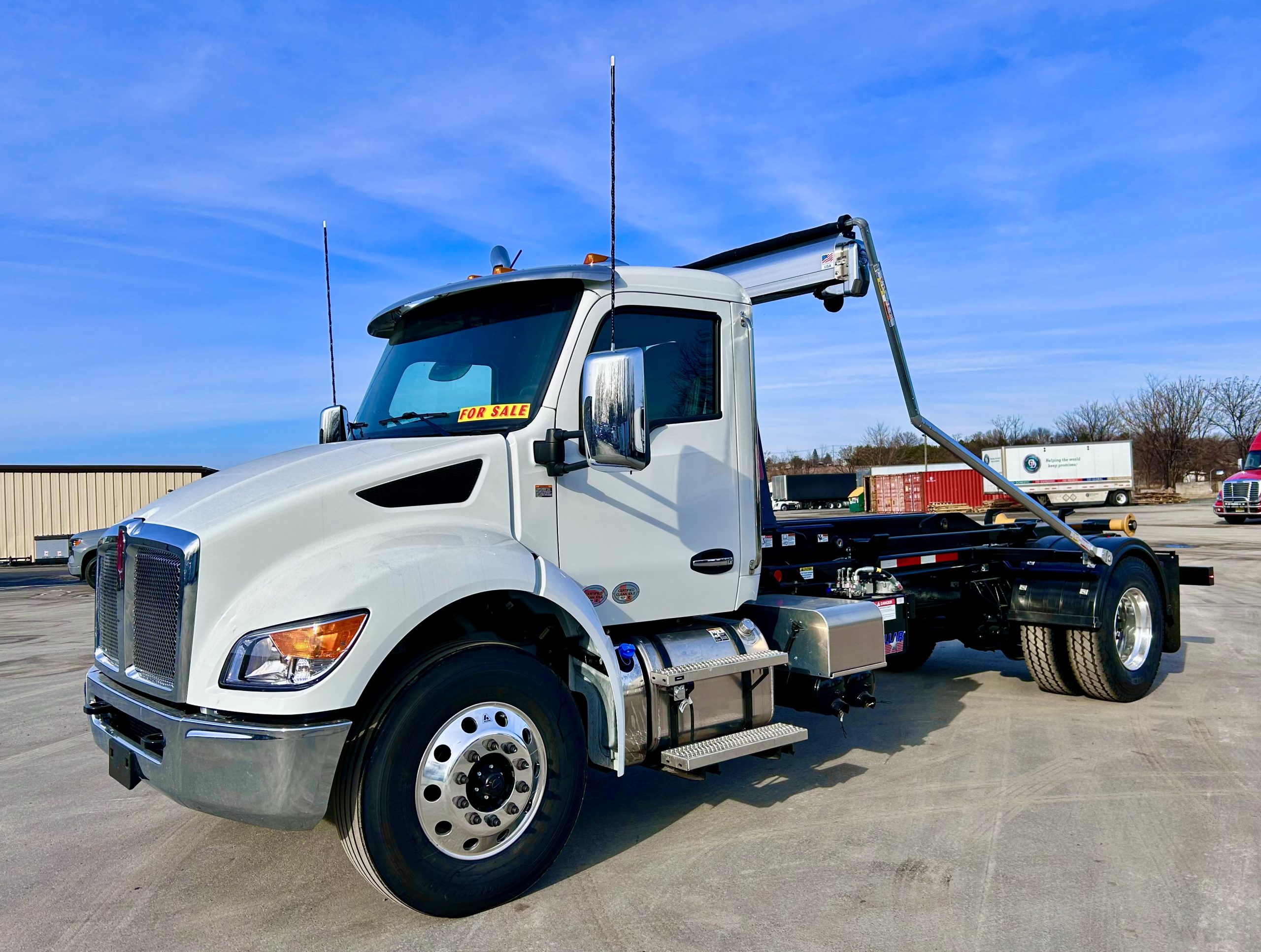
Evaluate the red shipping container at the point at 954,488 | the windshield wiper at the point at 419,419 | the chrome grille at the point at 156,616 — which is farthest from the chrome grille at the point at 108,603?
the red shipping container at the point at 954,488

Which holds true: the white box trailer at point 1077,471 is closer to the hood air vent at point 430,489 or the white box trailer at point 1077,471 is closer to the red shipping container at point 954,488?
the red shipping container at point 954,488

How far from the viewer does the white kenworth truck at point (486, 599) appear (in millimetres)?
3227

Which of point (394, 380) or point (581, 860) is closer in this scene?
point (581, 860)

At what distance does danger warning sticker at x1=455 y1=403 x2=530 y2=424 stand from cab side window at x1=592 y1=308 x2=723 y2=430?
56 cm

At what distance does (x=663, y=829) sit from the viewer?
4.50 meters

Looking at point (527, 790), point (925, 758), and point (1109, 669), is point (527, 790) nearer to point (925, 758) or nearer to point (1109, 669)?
point (925, 758)

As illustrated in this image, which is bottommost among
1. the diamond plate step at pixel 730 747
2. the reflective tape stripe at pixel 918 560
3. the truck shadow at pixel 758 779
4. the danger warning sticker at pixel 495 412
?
the truck shadow at pixel 758 779

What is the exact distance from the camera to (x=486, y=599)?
377cm

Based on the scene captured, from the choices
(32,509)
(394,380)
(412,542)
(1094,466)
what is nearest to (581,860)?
(412,542)

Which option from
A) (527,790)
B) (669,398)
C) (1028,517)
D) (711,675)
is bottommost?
(527,790)

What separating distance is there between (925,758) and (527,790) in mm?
2895

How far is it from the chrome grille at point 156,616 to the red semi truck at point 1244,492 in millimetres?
33975

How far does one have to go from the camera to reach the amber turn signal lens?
3.17 meters

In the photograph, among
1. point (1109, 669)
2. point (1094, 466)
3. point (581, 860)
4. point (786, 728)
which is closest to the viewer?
point (581, 860)
